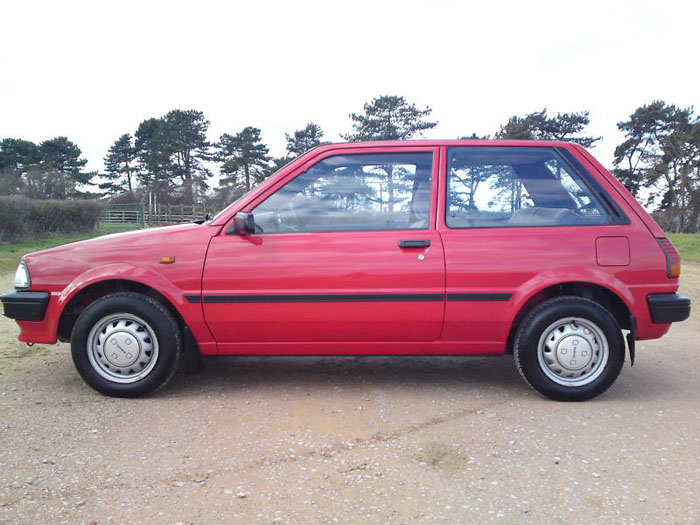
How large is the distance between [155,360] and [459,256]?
2189mm

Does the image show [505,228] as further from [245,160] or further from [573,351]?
[245,160]

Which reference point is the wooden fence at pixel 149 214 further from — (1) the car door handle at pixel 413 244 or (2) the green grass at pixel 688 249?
(1) the car door handle at pixel 413 244

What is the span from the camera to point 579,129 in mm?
34281

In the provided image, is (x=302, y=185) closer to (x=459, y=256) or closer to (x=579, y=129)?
(x=459, y=256)

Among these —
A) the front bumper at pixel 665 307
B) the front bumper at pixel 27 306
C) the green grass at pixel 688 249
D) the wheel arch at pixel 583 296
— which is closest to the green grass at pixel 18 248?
the front bumper at pixel 27 306

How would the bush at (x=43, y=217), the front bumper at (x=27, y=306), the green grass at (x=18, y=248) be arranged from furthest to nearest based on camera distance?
the bush at (x=43, y=217) → the green grass at (x=18, y=248) → the front bumper at (x=27, y=306)

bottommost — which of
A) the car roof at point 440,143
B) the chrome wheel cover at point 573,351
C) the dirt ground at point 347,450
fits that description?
the dirt ground at point 347,450

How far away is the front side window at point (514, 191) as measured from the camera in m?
3.78

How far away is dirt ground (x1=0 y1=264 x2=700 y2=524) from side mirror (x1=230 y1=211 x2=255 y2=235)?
1.16 m

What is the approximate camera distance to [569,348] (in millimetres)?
3654

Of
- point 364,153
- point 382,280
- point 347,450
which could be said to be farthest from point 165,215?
point 347,450

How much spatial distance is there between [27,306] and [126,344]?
2.42 feet

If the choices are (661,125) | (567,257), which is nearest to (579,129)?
(661,125)

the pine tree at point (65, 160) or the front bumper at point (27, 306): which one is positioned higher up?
the pine tree at point (65, 160)
